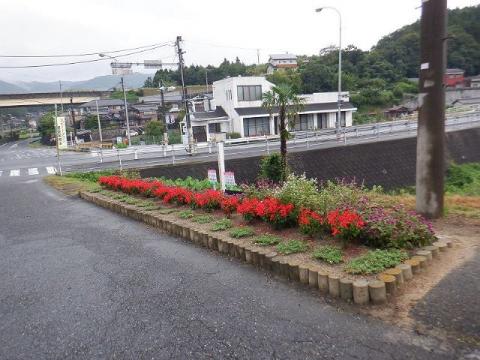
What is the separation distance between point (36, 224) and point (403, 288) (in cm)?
876

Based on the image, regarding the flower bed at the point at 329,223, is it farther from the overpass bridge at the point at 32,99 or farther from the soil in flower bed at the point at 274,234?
the overpass bridge at the point at 32,99

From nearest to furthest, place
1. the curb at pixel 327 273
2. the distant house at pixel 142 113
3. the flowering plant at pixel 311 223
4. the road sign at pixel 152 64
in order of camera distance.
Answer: the curb at pixel 327 273
the flowering plant at pixel 311 223
the road sign at pixel 152 64
the distant house at pixel 142 113


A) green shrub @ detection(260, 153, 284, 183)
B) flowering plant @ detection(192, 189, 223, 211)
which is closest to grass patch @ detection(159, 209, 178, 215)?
flowering plant @ detection(192, 189, 223, 211)

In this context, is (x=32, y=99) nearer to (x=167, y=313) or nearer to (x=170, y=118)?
(x=170, y=118)

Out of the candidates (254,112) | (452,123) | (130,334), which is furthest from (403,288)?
(254,112)

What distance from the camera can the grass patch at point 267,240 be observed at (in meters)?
5.54

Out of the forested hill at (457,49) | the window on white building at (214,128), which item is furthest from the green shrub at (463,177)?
the forested hill at (457,49)

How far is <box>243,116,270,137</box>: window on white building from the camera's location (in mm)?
41062

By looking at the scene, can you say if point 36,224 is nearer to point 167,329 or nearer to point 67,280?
point 67,280

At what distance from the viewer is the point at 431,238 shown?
5.26 meters

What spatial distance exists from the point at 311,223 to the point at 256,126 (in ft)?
120

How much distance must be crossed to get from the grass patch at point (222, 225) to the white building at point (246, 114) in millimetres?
33177

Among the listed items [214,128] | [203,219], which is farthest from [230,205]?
[214,128]

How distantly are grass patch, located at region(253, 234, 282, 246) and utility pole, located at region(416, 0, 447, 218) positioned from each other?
312cm
